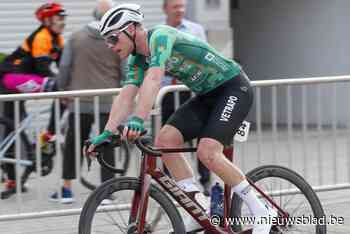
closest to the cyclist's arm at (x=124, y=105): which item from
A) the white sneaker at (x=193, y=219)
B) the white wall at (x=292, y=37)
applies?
the white sneaker at (x=193, y=219)

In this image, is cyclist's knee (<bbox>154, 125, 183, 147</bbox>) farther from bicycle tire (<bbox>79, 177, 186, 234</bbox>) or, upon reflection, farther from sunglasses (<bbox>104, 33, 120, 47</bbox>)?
sunglasses (<bbox>104, 33, 120, 47</bbox>)

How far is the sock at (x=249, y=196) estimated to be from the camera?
248 inches

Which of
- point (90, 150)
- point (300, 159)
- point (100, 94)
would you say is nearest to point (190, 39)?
point (90, 150)

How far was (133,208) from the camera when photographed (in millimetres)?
5922

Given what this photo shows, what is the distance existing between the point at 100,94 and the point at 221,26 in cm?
590

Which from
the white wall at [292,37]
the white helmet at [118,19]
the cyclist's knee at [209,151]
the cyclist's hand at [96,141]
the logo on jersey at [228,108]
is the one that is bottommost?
the white wall at [292,37]

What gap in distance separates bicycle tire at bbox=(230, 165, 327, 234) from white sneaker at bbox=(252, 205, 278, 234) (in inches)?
6.8

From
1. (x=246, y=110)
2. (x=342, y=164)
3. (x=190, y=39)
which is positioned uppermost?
(x=190, y=39)

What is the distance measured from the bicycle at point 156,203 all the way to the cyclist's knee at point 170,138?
0.08 metres

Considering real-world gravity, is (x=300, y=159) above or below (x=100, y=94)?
below

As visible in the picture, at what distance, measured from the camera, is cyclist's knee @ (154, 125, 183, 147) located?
6.27 m

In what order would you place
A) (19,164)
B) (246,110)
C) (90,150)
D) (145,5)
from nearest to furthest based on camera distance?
(90,150) → (246,110) → (19,164) → (145,5)

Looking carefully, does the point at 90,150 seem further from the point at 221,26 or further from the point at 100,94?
the point at 221,26

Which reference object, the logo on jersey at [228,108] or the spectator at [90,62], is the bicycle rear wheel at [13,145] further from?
the logo on jersey at [228,108]
